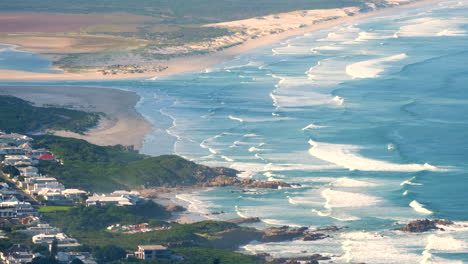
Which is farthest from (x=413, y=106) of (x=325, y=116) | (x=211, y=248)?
(x=211, y=248)

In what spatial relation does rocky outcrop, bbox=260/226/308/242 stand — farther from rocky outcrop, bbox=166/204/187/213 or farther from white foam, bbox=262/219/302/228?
rocky outcrop, bbox=166/204/187/213

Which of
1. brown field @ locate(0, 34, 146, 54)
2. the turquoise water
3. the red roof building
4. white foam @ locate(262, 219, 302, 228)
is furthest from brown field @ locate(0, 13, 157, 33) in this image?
white foam @ locate(262, 219, 302, 228)

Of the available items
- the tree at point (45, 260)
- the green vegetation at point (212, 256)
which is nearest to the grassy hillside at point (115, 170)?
the green vegetation at point (212, 256)

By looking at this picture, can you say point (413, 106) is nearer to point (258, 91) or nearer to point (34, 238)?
point (258, 91)

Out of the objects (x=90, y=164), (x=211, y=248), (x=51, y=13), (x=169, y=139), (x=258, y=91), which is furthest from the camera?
(x=51, y=13)

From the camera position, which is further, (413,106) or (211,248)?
(413,106)

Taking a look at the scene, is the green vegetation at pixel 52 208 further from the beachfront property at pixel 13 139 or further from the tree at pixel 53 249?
the beachfront property at pixel 13 139

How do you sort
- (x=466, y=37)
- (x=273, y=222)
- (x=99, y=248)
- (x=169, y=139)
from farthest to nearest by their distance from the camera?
(x=466, y=37) < (x=169, y=139) < (x=273, y=222) < (x=99, y=248)
